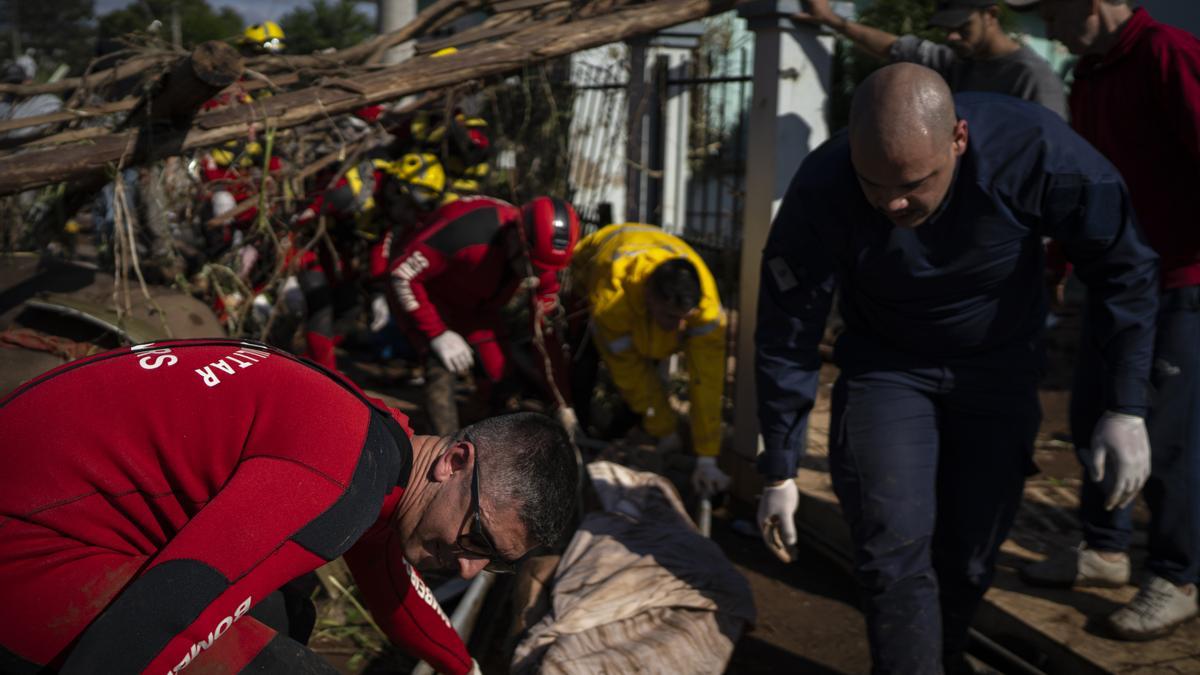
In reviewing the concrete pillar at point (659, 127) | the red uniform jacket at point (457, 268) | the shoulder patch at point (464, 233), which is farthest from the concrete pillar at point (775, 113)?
the concrete pillar at point (659, 127)

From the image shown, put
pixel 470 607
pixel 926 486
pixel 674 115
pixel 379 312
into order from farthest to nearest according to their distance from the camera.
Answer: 1. pixel 379 312
2. pixel 674 115
3. pixel 470 607
4. pixel 926 486

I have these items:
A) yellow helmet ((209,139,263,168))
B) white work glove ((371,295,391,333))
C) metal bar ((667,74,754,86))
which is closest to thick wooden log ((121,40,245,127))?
yellow helmet ((209,139,263,168))

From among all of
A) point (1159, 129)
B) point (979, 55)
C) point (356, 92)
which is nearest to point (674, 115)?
point (979, 55)

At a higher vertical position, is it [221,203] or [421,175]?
[421,175]

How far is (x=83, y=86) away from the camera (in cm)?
357

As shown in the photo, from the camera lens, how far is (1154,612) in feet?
9.78

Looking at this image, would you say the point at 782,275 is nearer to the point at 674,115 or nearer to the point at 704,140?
the point at 674,115

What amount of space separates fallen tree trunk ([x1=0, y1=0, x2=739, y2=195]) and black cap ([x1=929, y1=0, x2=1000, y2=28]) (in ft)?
2.80

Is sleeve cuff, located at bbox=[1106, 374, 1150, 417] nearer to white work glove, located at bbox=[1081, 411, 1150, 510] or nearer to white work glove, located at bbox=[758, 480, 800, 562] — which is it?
white work glove, located at bbox=[1081, 411, 1150, 510]

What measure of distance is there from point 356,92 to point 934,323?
211 centimetres

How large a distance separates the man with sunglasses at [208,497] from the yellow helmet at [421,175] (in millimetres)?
3729

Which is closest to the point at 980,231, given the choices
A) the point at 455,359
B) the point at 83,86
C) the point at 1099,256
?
the point at 1099,256

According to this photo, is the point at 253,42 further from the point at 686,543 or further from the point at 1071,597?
the point at 1071,597

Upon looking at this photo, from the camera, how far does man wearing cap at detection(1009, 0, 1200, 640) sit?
297 centimetres
